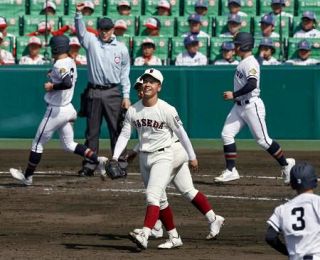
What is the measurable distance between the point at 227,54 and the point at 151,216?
1111 centimetres

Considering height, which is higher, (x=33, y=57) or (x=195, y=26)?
(x=195, y=26)

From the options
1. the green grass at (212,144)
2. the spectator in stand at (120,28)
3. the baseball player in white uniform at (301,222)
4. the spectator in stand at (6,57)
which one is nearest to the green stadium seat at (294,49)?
the green grass at (212,144)

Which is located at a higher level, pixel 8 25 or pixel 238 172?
pixel 8 25

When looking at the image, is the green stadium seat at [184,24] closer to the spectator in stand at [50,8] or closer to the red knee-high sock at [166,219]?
the spectator in stand at [50,8]

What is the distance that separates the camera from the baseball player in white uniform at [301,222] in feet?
27.5

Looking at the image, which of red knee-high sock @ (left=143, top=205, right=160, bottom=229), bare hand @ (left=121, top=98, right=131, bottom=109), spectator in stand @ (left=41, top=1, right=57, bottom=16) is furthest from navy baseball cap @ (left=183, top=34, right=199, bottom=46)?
Answer: red knee-high sock @ (left=143, top=205, right=160, bottom=229)

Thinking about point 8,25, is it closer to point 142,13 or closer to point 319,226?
point 142,13

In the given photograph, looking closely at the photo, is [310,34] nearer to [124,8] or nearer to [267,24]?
[267,24]

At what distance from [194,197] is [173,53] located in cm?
1121

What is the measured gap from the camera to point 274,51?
22547mm

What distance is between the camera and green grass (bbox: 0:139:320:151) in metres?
20.8

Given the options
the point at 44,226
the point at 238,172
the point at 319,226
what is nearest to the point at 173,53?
the point at 238,172

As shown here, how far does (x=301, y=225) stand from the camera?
330 inches

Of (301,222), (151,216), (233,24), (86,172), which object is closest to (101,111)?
(86,172)
